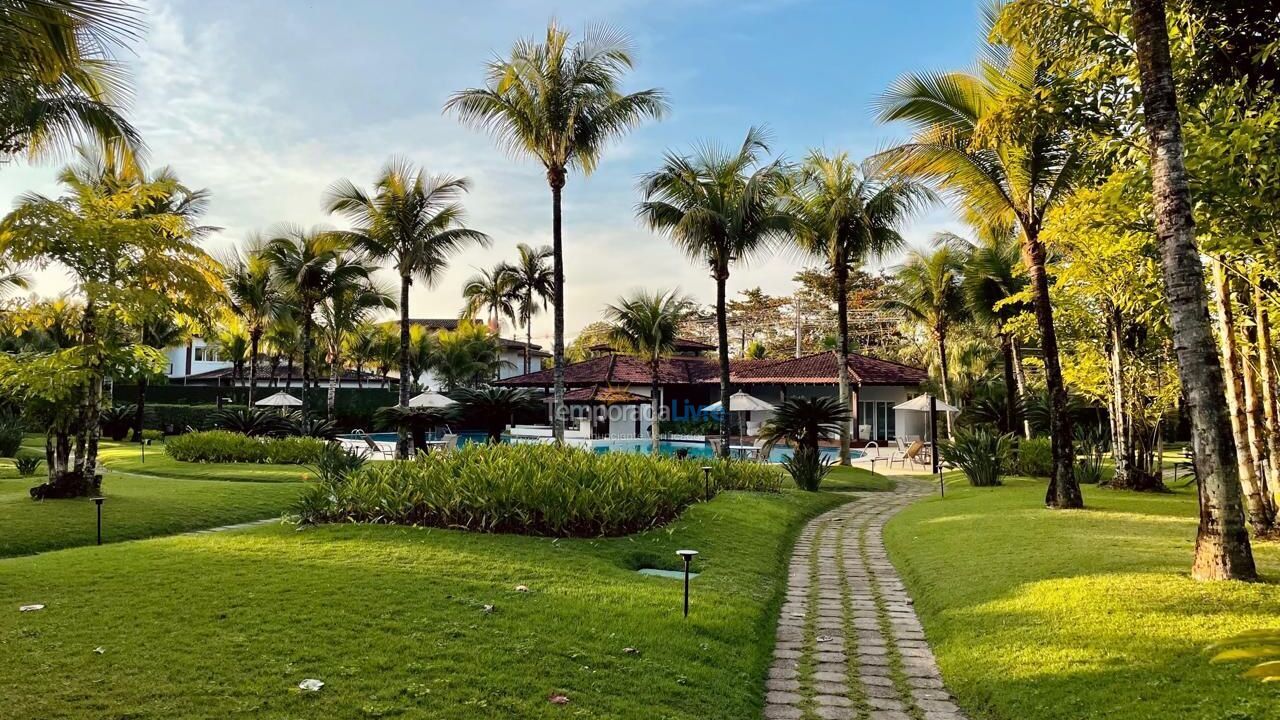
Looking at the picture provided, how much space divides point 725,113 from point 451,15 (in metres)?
6.70

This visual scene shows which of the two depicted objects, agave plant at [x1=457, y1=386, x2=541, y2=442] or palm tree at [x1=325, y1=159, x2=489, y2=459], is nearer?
agave plant at [x1=457, y1=386, x2=541, y2=442]

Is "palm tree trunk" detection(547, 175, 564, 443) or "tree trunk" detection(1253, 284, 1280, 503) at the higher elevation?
"palm tree trunk" detection(547, 175, 564, 443)

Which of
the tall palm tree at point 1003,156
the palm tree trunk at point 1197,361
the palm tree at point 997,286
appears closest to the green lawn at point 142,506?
the palm tree trunk at point 1197,361

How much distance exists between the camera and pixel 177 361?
2200 inches

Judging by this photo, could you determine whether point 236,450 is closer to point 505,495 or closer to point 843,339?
point 505,495

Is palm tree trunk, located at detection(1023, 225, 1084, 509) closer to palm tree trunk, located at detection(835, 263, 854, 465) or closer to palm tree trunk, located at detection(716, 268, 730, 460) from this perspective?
palm tree trunk, located at detection(716, 268, 730, 460)

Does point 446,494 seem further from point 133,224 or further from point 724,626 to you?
point 133,224

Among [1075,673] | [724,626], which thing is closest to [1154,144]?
[1075,673]

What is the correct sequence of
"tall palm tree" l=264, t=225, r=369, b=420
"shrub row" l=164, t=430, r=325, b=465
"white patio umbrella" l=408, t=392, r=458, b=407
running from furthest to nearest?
"tall palm tree" l=264, t=225, r=369, b=420 → "white patio umbrella" l=408, t=392, r=458, b=407 → "shrub row" l=164, t=430, r=325, b=465

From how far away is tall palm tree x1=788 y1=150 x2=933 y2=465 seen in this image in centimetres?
2028

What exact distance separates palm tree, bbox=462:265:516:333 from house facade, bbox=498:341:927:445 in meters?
7.51

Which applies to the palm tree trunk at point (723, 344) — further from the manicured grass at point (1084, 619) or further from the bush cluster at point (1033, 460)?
the manicured grass at point (1084, 619)

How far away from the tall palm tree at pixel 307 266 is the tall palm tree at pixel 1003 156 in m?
16.3

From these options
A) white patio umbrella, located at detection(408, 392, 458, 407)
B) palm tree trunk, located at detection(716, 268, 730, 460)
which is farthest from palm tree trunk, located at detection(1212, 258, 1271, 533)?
white patio umbrella, located at detection(408, 392, 458, 407)
